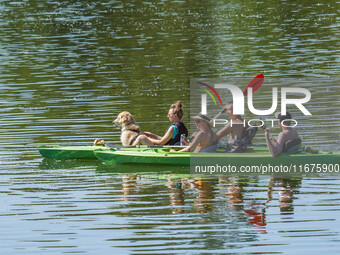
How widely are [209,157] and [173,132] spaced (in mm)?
1281

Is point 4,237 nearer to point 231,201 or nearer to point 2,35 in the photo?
point 231,201

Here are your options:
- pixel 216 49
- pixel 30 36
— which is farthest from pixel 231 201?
pixel 30 36

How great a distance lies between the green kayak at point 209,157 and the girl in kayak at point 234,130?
214mm

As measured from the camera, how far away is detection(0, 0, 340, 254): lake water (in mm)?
10883

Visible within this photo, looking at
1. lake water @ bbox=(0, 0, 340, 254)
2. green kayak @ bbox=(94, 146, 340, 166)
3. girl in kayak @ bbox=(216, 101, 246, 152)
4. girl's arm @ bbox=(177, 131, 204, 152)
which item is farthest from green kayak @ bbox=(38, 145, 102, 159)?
girl in kayak @ bbox=(216, 101, 246, 152)

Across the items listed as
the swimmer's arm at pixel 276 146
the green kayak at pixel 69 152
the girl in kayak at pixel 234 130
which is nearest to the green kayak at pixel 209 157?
the swimmer's arm at pixel 276 146

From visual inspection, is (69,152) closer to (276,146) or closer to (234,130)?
(234,130)

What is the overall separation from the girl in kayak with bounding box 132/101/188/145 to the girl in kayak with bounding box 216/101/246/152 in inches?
38.5

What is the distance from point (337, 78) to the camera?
25.0m

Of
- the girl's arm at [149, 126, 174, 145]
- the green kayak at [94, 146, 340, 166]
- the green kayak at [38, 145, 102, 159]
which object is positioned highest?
the girl's arm at [149, 126, 174, 145]

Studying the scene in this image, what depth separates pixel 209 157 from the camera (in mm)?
15023

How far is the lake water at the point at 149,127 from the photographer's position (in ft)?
35.7

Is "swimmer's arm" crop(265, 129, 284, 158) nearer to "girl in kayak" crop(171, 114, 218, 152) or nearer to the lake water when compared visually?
the lake water

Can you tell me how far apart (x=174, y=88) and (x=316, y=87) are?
4140mm
